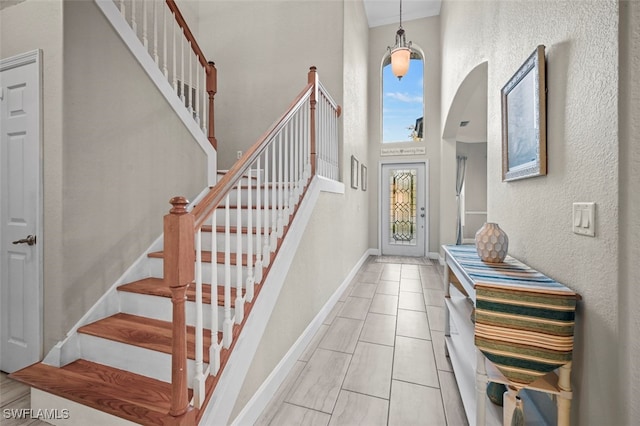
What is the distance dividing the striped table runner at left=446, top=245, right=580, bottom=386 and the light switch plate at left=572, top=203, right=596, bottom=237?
0.25 meters

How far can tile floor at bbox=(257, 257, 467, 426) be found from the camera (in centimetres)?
165

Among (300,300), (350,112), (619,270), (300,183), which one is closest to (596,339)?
(619,270)

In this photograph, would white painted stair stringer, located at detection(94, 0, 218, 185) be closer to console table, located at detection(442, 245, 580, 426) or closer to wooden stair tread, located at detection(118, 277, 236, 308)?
wooden stair tread, located at detection(118, 277, 236, 308)

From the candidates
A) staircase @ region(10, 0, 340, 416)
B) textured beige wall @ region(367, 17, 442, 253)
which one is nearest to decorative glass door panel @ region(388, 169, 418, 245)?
textured beige wall @ region(367, 17, 442, 253)

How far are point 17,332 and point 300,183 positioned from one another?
7.65ft

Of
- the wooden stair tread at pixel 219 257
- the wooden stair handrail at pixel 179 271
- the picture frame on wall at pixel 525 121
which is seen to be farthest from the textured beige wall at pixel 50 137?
the picture frame on wall at pixel 525 121

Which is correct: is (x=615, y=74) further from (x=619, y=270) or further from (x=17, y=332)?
(x=17, y=332)

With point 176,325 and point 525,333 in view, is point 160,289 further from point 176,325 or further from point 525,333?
point 525,333

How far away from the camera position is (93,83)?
1.98m

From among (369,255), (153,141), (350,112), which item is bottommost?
(369,255)

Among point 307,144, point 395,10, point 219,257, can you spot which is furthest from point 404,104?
point 219,257

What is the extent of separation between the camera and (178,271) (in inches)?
44.0

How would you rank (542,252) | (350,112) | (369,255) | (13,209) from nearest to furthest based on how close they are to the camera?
(542,252) < (13,209) < (350,112) < (369,255)

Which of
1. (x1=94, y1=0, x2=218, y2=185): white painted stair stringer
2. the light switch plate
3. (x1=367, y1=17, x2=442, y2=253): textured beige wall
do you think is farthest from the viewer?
(x1=367, y1=17, x2=442, y2=253): textured beige wall
